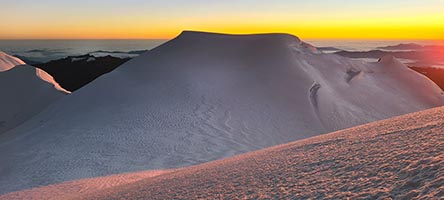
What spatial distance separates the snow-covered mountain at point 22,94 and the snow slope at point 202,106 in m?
7.20

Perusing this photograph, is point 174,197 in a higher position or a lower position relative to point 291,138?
higher

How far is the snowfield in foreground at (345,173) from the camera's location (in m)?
2.87

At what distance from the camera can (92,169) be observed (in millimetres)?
12023

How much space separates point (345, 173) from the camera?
3535mm

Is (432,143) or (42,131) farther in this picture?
(42,131)

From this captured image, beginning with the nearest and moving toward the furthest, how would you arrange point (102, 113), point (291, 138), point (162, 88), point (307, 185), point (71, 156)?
point (307, 185) < point (71, 156) < point (291, 138) < point (102, 113) < point (162, 88)

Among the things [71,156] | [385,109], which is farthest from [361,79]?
[71,156]

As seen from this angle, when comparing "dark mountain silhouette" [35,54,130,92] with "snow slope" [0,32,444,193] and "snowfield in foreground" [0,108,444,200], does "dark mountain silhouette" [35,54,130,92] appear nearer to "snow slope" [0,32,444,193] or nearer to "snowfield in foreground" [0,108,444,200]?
"snow slope" [0,32,444,193]

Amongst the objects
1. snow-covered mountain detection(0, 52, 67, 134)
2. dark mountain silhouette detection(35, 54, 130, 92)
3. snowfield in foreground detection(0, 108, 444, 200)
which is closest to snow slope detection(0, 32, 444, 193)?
snow-covered mountain detection(0, 52, 67, 134)

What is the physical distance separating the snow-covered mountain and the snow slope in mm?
7200

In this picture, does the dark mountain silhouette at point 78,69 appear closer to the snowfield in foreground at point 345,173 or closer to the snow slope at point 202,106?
the snow slope at point 202,106

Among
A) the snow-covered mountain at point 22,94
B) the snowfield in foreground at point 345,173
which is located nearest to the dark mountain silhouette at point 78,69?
the snow-covered mountain at point 22,94

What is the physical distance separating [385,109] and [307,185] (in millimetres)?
18500

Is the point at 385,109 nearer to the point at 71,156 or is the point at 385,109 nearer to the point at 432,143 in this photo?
the point at 71,156
